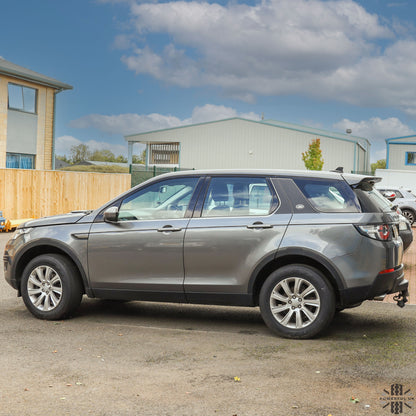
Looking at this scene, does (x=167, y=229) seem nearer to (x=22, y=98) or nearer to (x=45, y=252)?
(x=45, y=252)

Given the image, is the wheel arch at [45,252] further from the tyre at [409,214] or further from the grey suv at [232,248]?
the tyre at [409,214]

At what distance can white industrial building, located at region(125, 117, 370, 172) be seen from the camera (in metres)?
57.8

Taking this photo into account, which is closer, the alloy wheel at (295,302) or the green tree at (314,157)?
the alloy wheel at (295,302)

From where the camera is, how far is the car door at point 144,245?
7.29 meters

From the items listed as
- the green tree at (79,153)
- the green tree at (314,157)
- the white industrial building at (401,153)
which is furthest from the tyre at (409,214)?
the green tree at (79,153)

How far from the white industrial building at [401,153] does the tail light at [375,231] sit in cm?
5003

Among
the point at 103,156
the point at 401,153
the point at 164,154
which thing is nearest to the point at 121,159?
the point at 103,156

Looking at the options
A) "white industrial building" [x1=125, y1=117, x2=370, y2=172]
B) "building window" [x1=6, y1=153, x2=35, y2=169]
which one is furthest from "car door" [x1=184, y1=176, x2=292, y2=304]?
"white industrial building" [x1=125, y1=117, x2=370, y2=172]

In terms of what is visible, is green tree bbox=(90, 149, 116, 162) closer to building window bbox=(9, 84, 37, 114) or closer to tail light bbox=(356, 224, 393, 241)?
building window bbox=(9, 84, 37, 114)

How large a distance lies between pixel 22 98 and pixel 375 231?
2749 centimetres

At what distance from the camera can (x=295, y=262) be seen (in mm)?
7035

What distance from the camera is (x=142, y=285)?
7.41 metres

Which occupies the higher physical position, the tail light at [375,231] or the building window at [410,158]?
the building window at [410,158]

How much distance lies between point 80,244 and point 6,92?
2468 cm
